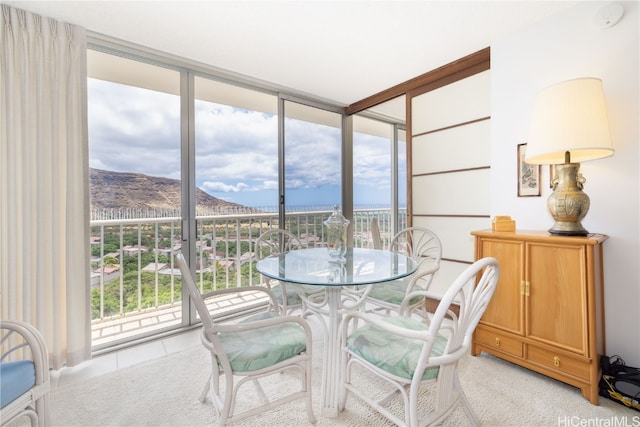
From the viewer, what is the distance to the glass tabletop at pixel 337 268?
1395mm

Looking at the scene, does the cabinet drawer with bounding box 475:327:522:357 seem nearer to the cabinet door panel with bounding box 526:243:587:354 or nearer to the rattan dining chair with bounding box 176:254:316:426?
the cabinet door panel with bounding box 526:243:587:354

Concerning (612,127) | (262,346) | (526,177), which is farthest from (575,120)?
(262,346)

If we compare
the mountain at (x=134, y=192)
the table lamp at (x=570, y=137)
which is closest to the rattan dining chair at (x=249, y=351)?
the mountain at (x=134, y=192)

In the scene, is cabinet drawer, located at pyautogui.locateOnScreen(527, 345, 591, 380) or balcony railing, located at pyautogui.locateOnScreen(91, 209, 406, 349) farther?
balcony railing, located at pyautogui.locateOnScreen(91, 209, 406, 349)

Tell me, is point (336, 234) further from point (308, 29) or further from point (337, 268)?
point (308, 29)

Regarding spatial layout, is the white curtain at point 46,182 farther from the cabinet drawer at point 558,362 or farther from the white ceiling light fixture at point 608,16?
the white ceiling light fixture at point 608,16

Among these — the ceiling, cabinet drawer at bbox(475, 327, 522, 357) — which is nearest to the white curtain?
the ceiling

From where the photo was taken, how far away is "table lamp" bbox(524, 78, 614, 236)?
1582 mm

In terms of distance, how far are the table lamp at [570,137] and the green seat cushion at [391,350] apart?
3.79 ft

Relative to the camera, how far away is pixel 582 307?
157 cm

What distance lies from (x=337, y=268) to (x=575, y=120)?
1.58 meters

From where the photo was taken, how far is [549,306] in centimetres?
170

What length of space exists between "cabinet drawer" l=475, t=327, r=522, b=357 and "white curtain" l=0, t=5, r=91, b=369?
2803 millimetres

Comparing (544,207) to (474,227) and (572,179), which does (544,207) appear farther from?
(474,227)
